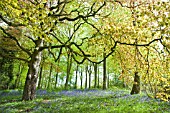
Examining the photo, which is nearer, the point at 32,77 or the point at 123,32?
the point at 123,32

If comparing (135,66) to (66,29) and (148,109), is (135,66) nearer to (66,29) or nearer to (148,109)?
(148,109)

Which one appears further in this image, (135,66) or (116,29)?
(135,66)

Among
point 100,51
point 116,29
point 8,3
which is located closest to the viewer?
point 8,3

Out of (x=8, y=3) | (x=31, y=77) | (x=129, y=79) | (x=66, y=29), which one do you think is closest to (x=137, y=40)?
(x=129, y=79)

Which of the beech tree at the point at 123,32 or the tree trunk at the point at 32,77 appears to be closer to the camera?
the beech tree at the point at 123,32

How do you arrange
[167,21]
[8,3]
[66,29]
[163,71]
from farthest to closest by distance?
[66,29] < [163,71] < [8,3] < [167,21]

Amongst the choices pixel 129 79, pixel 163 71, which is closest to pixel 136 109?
pixel 129 79

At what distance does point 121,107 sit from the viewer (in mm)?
11500

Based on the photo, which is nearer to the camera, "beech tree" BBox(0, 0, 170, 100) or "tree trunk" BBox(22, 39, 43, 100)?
"beech tree" BBox(0, 0, 170, 100)

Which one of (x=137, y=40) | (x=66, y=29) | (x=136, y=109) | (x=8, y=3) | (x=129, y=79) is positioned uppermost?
(x=66, y=29)

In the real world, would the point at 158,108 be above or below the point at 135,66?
below

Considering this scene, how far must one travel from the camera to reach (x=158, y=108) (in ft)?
35.9

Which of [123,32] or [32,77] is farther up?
[123,32]

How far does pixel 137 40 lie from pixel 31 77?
35.1 ft
